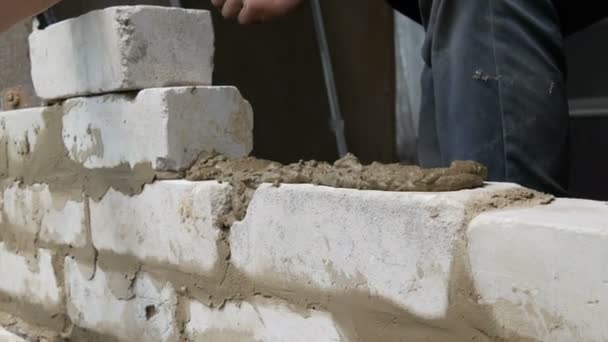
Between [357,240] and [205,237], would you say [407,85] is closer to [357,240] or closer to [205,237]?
[205,237]

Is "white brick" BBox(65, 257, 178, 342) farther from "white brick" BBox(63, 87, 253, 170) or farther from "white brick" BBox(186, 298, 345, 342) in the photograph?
"white brick" BBox(63, 87, 253, 170)

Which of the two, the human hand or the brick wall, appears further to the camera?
the human hand

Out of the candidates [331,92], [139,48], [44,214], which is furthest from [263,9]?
[331,92]

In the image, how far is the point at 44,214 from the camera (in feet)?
6.50

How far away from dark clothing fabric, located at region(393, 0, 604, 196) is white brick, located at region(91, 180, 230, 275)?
18.2 inches

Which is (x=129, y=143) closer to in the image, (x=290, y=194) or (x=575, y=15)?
(x=290, y=194)

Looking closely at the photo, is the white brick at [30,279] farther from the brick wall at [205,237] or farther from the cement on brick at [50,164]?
the cement on brick at [50,164]

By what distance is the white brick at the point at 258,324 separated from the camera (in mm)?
1229

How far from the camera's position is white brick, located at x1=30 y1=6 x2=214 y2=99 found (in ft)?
5.27

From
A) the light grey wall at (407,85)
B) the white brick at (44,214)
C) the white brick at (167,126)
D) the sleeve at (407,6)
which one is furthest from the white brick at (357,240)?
the light grey wall at (407,85)

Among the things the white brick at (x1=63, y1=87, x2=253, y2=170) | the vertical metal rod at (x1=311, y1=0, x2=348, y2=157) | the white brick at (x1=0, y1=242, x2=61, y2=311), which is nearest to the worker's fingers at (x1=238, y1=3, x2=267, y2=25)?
the white brick at (x1=63, y1=87, x2=253, y2=170)

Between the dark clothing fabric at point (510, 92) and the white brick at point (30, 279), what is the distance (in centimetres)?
112

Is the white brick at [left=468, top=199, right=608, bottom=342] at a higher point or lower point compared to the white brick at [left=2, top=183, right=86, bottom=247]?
higher

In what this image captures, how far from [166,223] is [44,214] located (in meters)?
0.59
